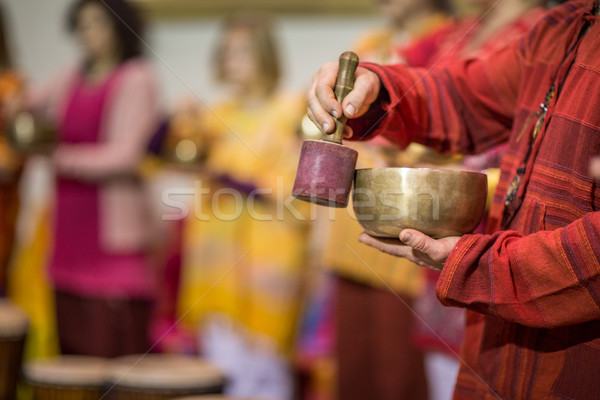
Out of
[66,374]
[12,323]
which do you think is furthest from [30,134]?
[66,374]

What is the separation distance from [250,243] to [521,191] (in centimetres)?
174

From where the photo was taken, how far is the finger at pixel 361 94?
41.8 inches

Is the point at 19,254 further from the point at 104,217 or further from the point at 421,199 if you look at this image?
the point at 421,199

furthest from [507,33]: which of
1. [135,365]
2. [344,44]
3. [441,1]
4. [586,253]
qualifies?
[344,44]

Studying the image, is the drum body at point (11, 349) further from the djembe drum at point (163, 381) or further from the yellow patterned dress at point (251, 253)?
the yellow patterned dress at point (251, 253)

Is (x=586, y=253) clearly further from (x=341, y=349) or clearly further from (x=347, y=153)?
(x=341, y=349)

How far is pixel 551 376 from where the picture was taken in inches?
39.9

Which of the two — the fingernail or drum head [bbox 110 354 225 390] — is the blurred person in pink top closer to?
drum head [bbox 110 354 225 390]

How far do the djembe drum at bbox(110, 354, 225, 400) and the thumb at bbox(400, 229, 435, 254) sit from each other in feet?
3.78

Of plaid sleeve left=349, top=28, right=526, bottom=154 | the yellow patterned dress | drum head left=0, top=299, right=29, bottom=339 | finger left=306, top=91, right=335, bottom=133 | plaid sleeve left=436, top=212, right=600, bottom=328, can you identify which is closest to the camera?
plaid sleeve left=436, top=212, right=600, bottom=328

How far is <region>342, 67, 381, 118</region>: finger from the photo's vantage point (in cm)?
106

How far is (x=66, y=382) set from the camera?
2.21 m

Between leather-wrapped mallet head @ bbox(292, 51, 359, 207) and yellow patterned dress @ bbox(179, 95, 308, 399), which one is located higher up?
leather-wrapped mallet head @ bbox(292, 51, 359, 207)

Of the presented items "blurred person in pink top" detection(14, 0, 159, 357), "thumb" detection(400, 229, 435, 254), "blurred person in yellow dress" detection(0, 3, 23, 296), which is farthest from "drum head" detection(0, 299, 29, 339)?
"thumb" detection(400, 229, 435, 254)
